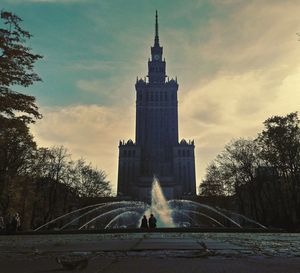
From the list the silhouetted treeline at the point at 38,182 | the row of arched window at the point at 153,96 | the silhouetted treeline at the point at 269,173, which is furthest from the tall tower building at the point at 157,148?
the silhouetted treeline at the point at 269,173

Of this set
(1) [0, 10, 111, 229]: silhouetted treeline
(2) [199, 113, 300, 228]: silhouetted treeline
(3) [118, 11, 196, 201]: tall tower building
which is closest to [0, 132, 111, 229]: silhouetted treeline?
(1) [0, 10, 111, 229]: silhouetted treeline

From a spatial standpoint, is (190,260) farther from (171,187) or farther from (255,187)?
(171,187)

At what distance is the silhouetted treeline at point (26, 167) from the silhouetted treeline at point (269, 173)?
17.4 m

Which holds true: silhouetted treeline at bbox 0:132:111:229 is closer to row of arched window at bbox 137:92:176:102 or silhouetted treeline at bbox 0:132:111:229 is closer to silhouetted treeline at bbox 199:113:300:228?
silhouetted treeline at bbox 199:113:300:228

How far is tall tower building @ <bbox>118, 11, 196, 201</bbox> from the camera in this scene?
123 metres

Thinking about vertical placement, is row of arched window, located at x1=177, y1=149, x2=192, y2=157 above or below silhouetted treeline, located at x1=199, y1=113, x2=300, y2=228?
above

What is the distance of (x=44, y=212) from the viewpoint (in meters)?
40.9

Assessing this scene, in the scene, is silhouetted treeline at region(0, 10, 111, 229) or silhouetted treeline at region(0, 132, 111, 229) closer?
silhouetted treeline at region(0, 10, 111, 229)

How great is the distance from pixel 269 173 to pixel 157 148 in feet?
292

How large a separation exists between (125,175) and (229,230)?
107m

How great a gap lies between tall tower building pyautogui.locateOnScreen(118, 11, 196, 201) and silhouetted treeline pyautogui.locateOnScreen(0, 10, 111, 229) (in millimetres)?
70489

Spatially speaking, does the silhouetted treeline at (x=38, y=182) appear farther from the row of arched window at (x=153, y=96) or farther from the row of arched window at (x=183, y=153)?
the row of arched window at (x=153, y=96)

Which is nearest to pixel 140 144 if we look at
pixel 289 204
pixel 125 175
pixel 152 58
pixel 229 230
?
pixel 125 175

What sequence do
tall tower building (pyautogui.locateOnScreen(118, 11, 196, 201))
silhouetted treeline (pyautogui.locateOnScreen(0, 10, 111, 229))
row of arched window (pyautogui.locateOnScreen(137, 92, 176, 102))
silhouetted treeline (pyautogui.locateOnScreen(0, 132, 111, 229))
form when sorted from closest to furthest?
1. silhouetted treeline (pyautogui.locateOnScreen(0, 10, 111, 229))
2. silhouetted treeline (pyautogui.locateOnScreen(0, 132, 111, 229))
3. tall tower building (pyautogui.locateOnScreen(118, 11, 196, 201))
4. row of arched window (pyautogui.locateOnScreen(137, 92, 176, 102))
